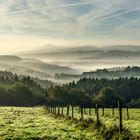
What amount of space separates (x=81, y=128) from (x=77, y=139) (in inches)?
253

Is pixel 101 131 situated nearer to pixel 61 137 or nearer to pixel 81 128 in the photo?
pixel 61 137

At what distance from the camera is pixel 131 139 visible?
22641 mm

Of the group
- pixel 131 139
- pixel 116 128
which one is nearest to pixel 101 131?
pixel 116 128

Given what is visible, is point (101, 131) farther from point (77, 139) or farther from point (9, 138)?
point (9, 138)

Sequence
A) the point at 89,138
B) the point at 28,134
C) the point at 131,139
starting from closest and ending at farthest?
the point at 131,139 → the point at 89,138 → the point at 28,134

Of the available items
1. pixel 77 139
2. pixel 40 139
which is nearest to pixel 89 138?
pixel 77 139

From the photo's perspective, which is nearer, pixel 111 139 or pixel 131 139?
pixel 131 139

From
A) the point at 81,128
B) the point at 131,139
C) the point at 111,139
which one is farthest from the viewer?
the point at 81,128

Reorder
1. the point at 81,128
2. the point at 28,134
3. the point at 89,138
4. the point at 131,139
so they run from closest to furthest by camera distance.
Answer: the point at 131,139 → the point at 89,138 → the point at 28,134 → the point at 81,128

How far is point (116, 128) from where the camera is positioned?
91.1 ft

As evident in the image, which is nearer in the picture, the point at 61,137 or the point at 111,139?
the point at 111,139

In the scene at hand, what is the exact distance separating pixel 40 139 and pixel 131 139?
7636mm

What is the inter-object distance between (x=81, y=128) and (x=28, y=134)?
206 inches

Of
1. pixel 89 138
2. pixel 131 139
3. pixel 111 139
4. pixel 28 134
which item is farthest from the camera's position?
pixel 28 134
